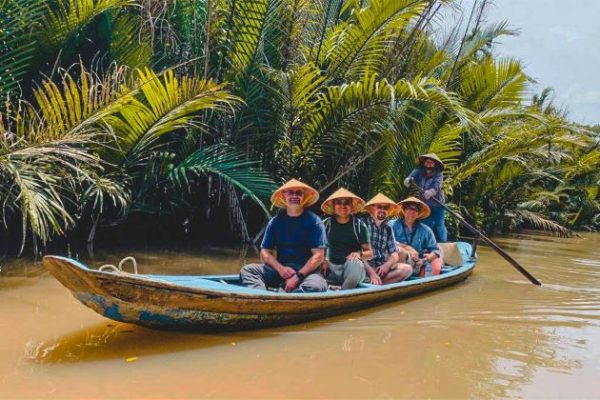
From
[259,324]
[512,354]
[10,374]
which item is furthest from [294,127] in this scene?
[10,374]

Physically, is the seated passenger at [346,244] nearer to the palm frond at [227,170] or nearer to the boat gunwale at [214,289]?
the boat gunwale at [214,289]

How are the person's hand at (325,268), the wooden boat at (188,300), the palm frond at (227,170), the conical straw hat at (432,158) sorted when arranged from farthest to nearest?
the conical straw hat at (432,158) → the palm frond at (227,170) → the person's hand at (325,268) → the wooden boat at (188,300)

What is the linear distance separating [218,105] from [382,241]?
10.2ft

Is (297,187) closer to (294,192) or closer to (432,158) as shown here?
(294,192)

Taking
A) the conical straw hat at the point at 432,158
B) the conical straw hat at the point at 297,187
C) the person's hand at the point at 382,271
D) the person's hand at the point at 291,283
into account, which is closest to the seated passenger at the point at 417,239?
the person's hand at the point at 382,271

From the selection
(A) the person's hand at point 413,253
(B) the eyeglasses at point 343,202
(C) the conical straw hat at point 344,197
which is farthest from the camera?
(A) the person's hand at point 413,253

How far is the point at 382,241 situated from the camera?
585 cm

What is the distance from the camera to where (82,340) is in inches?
156

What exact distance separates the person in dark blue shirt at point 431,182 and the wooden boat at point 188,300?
2.75m

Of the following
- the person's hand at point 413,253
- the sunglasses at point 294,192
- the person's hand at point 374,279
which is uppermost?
the sunglasses at point 294,192

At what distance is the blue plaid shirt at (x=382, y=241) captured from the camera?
585 centimetres

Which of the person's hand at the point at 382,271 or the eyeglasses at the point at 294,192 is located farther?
the person's hand at the point at 382,271

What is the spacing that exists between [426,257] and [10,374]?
436cm

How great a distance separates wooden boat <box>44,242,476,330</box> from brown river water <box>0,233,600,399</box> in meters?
0.13
